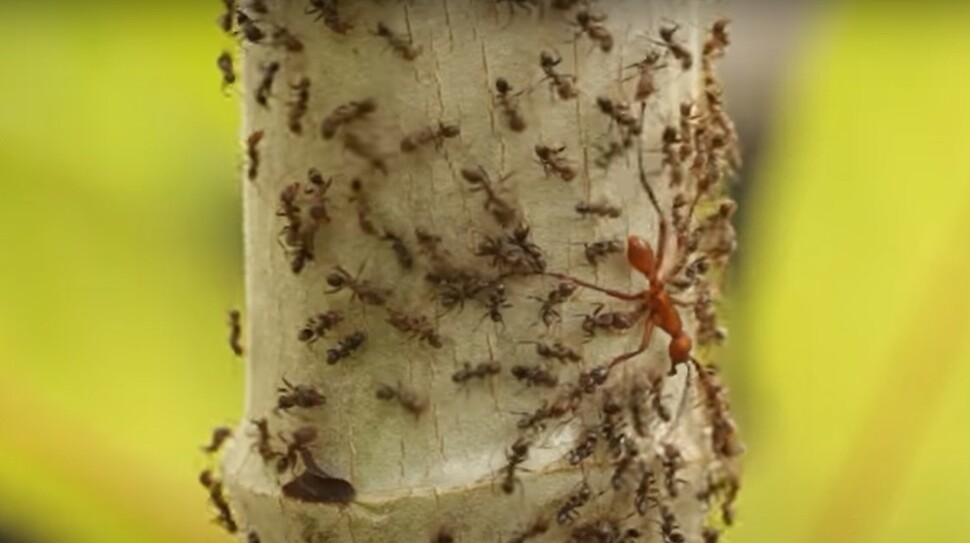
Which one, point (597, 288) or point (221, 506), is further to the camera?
point (221, 506)

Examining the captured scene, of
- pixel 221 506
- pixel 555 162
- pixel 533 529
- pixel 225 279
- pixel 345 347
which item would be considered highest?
pixel 555 162

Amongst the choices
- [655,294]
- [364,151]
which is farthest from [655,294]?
[364,151]

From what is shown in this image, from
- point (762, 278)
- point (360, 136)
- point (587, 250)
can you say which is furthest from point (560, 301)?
point (762, 278)

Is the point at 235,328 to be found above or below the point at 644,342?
below

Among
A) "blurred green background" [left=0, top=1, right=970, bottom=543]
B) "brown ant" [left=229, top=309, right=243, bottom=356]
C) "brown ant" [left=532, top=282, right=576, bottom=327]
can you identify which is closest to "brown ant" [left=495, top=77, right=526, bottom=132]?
"brown ant" [left=532, top=282, right=576, bottom=327]

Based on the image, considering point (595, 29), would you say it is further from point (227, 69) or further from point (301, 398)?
point (227, 69)

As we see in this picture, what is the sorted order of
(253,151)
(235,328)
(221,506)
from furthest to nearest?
(235,328)
(221,506)
(253,151)

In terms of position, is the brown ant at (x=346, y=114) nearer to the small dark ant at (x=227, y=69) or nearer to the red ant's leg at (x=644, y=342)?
the red ant's leg at (x=644, y=342)
